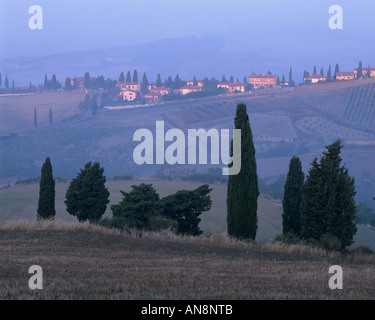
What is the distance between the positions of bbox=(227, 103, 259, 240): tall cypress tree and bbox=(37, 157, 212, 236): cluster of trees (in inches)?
109

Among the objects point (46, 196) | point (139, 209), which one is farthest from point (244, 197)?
point (46, 196)

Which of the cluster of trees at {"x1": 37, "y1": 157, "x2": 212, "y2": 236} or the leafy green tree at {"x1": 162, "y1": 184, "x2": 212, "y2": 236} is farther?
the leafy green tree at {"x1": 162, "y1": 184, "x2": 212, "y2": 236}

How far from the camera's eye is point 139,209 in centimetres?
2570

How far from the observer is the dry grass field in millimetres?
10531

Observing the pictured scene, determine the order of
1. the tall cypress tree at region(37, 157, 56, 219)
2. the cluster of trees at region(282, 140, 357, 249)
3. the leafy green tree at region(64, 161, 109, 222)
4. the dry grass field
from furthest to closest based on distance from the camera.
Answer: the tall cypress tree at region(37, 157, 56, 219) → the leafy green tree at region(64, 161, 109, 222) → the cluster of trees at region(282, 140, 357, 249) → the dry grass field

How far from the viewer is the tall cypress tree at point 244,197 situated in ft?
79.3

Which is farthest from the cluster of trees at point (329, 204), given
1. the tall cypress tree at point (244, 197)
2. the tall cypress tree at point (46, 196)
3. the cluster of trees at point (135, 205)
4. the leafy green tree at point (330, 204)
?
the tall cypress tree at point (46, 196)

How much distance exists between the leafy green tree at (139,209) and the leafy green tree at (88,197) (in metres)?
1.83

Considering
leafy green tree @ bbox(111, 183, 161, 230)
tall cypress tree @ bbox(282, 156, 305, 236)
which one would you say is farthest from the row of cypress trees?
tall cypress tree @ bbox(282, 156, 305, 236)

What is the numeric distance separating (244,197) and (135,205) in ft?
16.4

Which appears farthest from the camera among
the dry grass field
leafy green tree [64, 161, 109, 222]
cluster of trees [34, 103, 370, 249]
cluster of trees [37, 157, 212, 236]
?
leafy green tree [64, 161, 109, 222]

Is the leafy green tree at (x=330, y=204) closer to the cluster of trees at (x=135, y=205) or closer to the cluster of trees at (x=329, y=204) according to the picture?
the cluster of trees at (x=329, y=204)

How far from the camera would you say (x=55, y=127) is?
568 ft

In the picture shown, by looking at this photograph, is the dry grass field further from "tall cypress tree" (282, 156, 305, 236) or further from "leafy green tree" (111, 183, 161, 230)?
"tall cypress tree" (282, 156, 305, 236)
